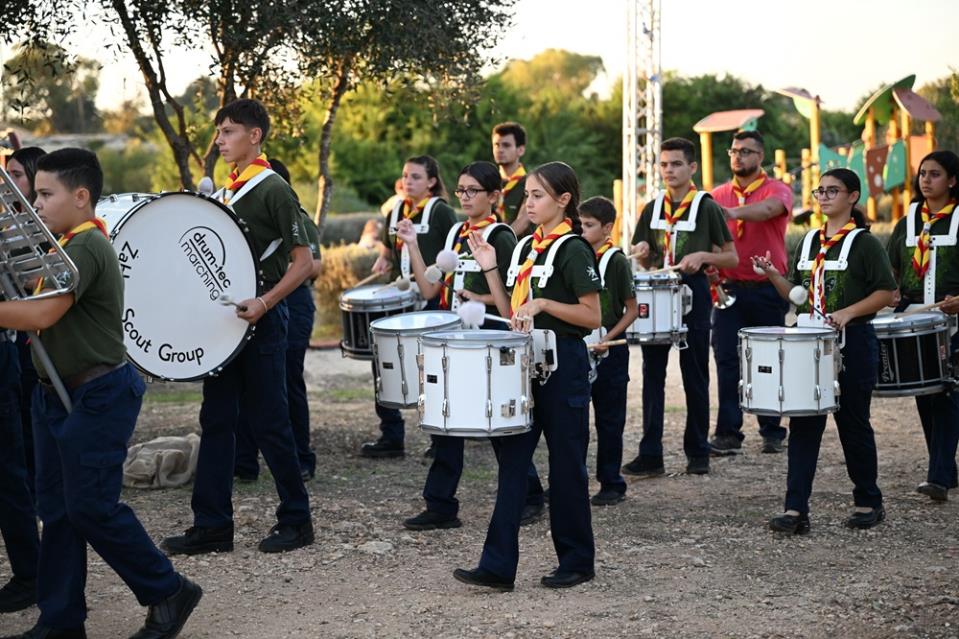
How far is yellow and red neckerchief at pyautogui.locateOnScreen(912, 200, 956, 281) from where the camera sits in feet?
24.6

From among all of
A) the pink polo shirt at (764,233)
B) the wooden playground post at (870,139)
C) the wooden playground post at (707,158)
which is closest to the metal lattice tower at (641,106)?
the wooden playground post at (707,158)

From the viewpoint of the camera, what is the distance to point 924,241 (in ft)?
24.7

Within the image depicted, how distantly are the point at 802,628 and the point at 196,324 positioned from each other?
3.04 metres

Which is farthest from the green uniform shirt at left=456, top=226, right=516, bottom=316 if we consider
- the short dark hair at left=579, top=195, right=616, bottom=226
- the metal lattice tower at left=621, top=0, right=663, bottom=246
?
the metal lattice tower at left=621, top=0, right=663, bottom=246

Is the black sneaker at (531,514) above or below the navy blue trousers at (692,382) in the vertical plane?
below

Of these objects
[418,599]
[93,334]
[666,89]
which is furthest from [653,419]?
[666,89]

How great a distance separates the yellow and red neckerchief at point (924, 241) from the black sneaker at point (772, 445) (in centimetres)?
193

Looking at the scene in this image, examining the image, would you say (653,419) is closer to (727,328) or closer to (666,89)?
(727,328)

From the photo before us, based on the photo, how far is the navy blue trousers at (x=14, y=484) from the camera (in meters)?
5.49

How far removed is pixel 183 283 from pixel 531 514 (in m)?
2.42

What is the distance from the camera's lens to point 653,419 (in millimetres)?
8344

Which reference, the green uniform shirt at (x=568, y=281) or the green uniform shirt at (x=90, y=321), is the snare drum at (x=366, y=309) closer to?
the green uniform shirt at (x=568, y=281)

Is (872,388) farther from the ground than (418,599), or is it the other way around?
(872,388)

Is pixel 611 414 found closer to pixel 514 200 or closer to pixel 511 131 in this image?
pixel 514 200
